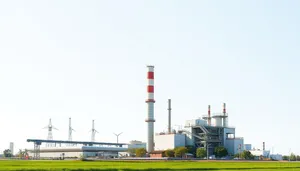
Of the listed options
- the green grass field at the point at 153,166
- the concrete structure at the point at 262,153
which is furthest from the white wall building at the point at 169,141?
the green grass field at the point at 153,166

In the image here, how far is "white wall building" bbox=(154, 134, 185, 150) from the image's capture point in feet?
457

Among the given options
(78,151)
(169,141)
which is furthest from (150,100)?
(78,151)

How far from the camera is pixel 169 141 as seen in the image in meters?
140

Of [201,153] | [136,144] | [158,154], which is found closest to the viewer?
[201,153]

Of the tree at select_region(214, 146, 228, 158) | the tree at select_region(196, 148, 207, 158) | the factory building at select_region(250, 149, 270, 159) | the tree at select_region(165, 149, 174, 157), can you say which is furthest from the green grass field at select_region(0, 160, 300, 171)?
the factory building at select_region(250, 149, 270, 159)

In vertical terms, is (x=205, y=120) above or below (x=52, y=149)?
above

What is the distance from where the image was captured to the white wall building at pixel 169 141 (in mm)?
139250

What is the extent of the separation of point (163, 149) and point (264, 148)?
3297cm

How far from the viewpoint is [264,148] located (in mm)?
148125

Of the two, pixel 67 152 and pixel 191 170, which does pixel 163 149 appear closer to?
pixel 67 152

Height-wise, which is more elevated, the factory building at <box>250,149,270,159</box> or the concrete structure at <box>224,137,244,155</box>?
the concrete structure at <box>224,137,244,155</box>

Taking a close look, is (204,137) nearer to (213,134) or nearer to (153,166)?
(213,134)

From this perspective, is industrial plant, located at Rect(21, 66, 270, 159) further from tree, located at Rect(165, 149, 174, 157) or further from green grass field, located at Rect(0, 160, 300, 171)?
green grass field, located at Rect(0, 160, 300, 171)

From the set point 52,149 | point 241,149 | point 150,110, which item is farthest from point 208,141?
point 52,149
